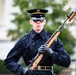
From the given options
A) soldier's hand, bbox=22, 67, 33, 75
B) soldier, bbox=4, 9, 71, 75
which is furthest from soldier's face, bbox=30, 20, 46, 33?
soldier's hand, bbox=22, 67, 33, 75

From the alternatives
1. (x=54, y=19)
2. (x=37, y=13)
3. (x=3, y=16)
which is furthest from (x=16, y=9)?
(x=37, y=13)

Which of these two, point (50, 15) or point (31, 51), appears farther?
point (50, 15)

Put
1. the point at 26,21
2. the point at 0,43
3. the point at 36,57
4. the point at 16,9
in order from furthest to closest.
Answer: the point at 16,9
the point at 0,43
the point at 26,21
the point at 36,57

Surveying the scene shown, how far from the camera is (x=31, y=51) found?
6.87 meters

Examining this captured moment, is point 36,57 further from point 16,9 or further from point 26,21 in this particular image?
point 16,9

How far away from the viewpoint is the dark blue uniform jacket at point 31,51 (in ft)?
22.3

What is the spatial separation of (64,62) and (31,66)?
45cm

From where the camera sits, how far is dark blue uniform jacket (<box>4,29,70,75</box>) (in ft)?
22.3

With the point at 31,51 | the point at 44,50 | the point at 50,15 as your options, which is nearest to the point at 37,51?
the point at 31,51

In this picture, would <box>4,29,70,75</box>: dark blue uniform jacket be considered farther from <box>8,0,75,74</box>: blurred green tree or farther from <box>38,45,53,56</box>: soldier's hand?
<box>8,0,75,74</box>: blurred green tree

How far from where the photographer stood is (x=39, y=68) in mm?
6844

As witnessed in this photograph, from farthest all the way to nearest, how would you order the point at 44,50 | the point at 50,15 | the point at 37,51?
the point at 50,15 → the point at 37,51 → the point at 44,50

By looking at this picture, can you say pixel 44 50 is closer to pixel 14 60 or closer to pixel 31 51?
pixel 31 51

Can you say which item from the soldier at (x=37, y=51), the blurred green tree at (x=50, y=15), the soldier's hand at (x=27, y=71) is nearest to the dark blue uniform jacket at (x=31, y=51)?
the soldier at (x=37, y=51)
